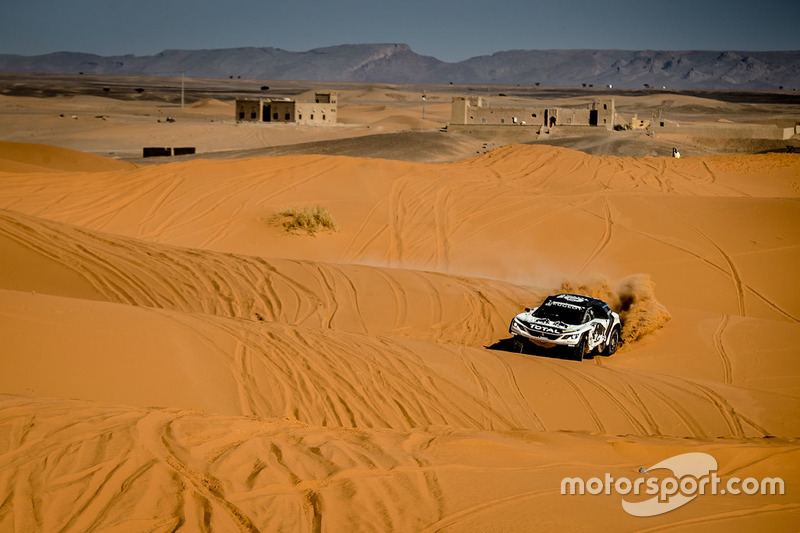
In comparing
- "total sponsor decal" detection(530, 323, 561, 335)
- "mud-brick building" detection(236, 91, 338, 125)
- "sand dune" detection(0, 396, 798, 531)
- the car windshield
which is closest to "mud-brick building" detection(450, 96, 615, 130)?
Answer: "mud-brick building" detection(236, 91, 338, 125)

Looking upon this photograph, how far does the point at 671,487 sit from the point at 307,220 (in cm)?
1719

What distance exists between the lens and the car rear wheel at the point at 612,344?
14.6 meters

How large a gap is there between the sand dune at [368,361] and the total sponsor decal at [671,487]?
0.15 m

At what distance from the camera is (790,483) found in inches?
280

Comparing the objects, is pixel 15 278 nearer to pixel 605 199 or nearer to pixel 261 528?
pixel 261 528

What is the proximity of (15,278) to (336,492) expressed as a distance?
9.14 m

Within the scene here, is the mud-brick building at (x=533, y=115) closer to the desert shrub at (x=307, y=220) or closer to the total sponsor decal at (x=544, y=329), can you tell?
the desert shrub at (x=307, y=220)

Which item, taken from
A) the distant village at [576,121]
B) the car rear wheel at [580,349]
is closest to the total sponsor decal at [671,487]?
the car rear wheel at [580,349]

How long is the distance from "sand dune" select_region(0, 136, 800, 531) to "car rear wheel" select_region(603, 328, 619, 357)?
9.2 inches

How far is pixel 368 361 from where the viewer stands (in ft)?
37.1

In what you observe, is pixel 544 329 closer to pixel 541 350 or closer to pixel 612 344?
pixel 541 350

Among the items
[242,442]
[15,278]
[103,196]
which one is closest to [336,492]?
[242,442]

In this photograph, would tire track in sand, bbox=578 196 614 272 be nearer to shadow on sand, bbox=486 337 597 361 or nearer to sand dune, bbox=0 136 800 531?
sand dune, bbox=0 136 800 531

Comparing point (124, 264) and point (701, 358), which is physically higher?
point (124, 264)
